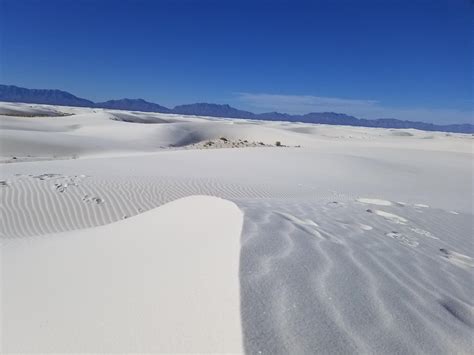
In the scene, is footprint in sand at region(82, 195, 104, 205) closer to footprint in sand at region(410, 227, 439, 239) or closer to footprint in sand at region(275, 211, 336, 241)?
footprint in sand at region(275, 211, 336, 241)

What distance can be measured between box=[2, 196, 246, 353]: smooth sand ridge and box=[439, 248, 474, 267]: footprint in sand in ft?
6.61

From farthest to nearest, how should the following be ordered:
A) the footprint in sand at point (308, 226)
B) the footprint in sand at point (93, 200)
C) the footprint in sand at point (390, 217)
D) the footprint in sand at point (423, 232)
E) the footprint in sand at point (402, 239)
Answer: the footprint in sand at point (93, 200), the footprint in sand at point (390, 217), the footprint in sand at point (423, 232), the footprint in sand at point (402, 239), the footprint in sand at point (308, 226)

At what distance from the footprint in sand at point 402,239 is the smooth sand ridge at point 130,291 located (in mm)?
1671

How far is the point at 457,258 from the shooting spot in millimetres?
3746

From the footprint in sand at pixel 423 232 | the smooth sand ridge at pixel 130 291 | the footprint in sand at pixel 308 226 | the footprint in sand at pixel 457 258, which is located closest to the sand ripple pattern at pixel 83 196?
the smooth sand ridge at pixel 130 291

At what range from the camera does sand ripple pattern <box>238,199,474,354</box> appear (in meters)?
1.74

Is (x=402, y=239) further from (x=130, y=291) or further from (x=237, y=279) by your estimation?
(x=130, y=291)

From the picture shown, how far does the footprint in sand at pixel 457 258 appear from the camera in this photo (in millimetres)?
3559

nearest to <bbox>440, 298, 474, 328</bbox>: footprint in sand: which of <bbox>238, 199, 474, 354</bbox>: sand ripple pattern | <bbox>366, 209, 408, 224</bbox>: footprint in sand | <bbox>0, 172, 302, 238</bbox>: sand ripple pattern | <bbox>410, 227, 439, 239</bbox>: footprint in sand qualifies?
<bbox>238, 199, 474, 354</bbox>: sand ripple pattern

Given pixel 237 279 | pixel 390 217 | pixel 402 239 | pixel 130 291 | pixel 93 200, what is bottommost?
pixel 93 200

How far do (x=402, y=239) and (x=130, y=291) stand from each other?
294 cm

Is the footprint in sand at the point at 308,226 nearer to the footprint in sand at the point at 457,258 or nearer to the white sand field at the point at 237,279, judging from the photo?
the white sand field at the point at 237,279

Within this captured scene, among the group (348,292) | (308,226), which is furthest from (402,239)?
(348,292)

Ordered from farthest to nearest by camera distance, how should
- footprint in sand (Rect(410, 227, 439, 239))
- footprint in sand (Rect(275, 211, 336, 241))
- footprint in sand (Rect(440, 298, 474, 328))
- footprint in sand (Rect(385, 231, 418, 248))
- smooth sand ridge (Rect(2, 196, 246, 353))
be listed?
footprint in sand (Rect(410, 227, 439, 239))
footprint in sand (Rect(385, 231, 418, 248))
footprint in sand (Rect(275, 211, 336, 241))
footprint in sand (Rect(440, 298, 474, 328))
smooth sand ridge (Rect(2, 196, 246, 353))
